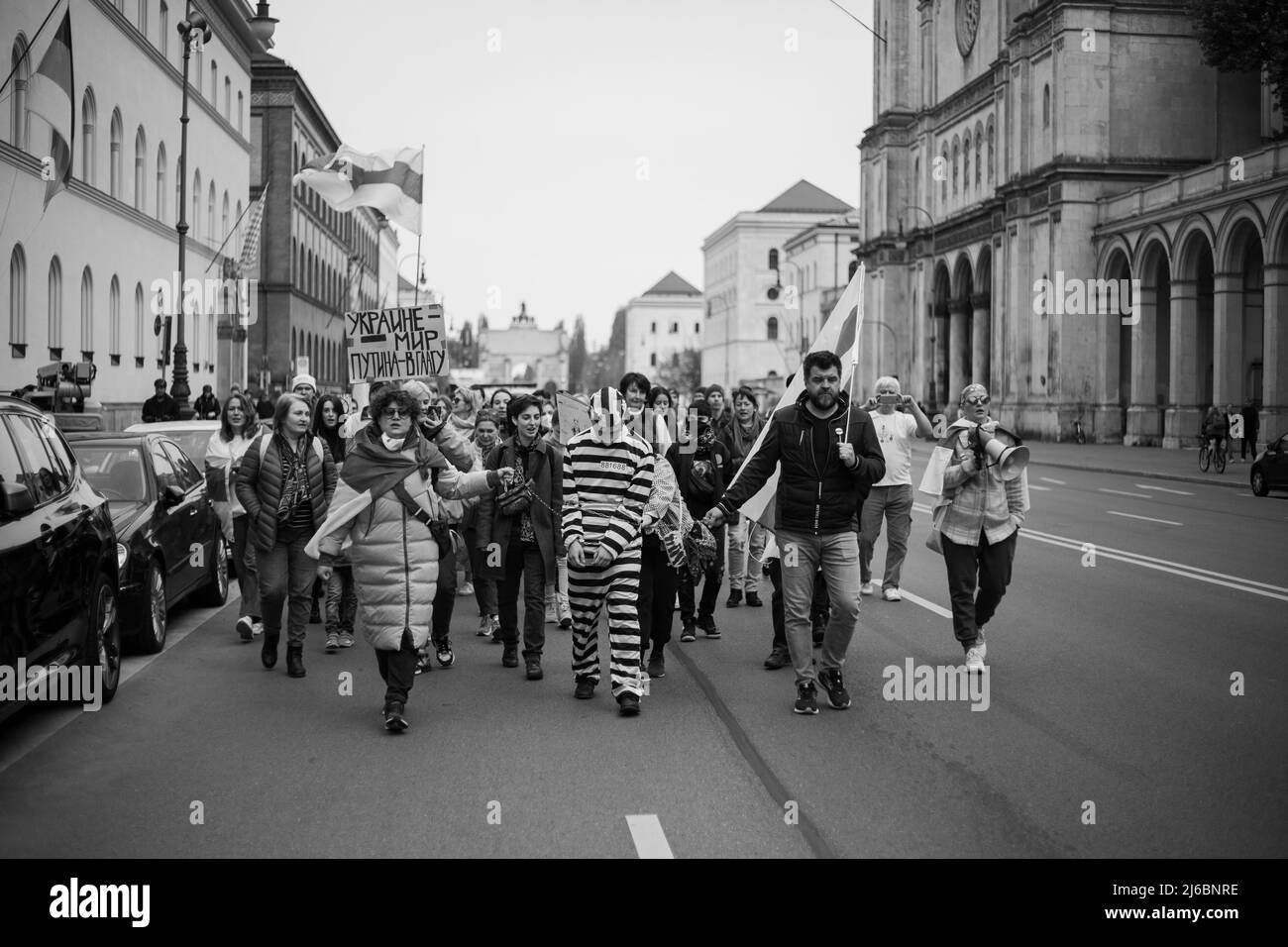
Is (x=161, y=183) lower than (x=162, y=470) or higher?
higher

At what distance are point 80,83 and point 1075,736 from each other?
28.8 m

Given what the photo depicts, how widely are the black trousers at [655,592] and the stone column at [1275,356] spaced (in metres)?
35.6

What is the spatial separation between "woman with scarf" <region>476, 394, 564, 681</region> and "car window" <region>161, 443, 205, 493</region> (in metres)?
3.68

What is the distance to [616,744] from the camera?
733 centimetres

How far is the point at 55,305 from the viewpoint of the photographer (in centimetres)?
2920

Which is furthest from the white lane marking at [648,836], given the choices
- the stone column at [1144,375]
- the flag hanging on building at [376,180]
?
the stone column at [1144,375]

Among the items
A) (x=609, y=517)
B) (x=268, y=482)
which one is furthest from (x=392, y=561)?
(x=268, y=482)

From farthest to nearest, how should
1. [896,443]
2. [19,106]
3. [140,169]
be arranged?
[140,169] → [19,106] → [896,443]

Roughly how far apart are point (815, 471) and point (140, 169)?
31.9 meters

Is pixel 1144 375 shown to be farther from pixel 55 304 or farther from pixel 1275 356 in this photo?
pixel 55 304

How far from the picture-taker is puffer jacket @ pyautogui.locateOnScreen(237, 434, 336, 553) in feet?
31.7

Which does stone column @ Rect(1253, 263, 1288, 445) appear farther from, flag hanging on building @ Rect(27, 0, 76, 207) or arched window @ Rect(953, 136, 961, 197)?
flag hanging on building @ Rect(27, 0, 76, 207)

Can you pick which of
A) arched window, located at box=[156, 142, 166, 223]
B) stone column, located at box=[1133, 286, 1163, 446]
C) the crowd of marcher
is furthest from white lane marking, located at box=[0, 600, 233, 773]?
stone column, located at box=[1133, 286, 1163, 446]
